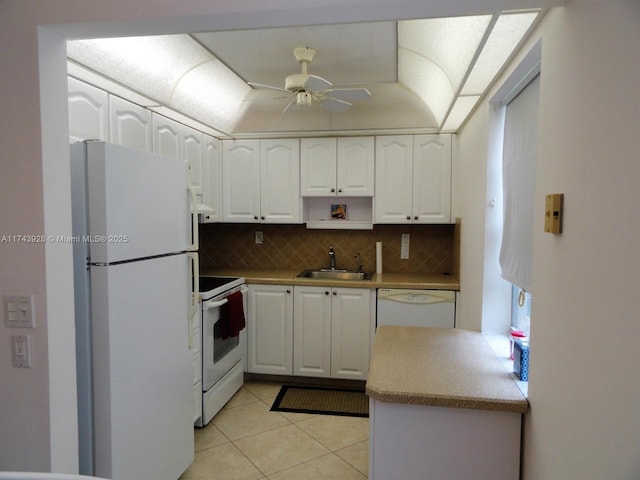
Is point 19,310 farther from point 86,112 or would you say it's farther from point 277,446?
point 277,446

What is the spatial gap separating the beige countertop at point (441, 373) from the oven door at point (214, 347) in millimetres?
1251

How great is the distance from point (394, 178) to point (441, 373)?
7.02 feet

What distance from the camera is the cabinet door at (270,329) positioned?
3.39 m

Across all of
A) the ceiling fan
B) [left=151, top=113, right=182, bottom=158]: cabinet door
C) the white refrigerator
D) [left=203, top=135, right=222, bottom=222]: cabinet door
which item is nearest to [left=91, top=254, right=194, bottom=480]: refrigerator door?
the white refrigerator

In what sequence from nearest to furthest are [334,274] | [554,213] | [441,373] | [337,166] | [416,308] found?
[554,213]
[441,373]
[416,308]
[337,166]
[334,274]

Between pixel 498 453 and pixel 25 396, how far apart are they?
1.74m

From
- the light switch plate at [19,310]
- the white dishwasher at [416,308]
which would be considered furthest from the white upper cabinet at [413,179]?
the light switch plate at [19,310]

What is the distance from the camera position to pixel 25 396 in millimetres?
1394

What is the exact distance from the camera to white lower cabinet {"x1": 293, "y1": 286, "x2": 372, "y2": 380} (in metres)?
3.29

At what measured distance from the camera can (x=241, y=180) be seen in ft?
12.1

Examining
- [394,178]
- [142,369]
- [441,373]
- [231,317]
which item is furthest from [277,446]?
[394,178]

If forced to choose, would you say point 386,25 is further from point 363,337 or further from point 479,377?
point 363,337

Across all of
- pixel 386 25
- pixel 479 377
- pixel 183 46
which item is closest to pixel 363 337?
pixel 479 377

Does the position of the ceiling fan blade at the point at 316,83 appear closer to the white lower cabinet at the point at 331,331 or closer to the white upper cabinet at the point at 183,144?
the white upper cabinet at the point at 183,144
